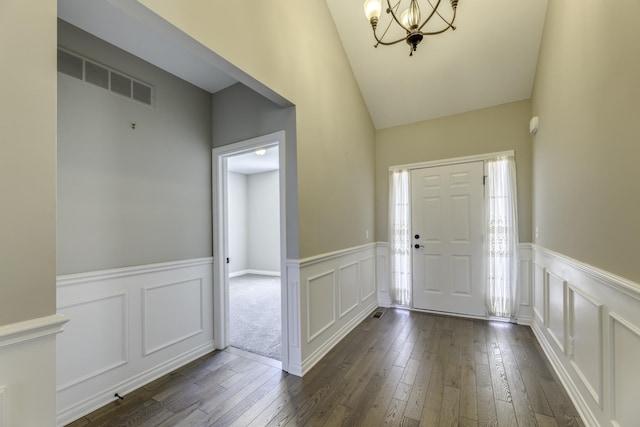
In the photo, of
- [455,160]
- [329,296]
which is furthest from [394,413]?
[455,160]

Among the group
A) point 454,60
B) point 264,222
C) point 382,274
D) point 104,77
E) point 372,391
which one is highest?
point 454,60

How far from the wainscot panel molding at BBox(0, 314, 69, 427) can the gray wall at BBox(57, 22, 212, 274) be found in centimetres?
105

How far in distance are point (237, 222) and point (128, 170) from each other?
4840 mm

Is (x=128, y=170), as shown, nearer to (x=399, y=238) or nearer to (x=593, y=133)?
(x=593, y=133)

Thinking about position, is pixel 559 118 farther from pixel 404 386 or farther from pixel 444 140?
pixel 404 386

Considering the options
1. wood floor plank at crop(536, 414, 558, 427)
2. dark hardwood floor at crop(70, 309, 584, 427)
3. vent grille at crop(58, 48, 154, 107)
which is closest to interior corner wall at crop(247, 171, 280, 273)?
dark hardwood floor at crop(70, 309, 584, 427)

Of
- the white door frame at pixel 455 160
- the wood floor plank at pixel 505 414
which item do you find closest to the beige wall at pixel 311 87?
the white door frame at pixel 455 160

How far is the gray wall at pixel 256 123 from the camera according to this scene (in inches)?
93.7

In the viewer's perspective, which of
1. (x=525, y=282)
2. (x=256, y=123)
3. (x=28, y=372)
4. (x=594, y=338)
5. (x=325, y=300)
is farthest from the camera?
(x=525, y=282)

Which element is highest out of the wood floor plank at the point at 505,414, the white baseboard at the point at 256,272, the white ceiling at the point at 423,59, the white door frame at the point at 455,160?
the white ceiling at the point at 423,59

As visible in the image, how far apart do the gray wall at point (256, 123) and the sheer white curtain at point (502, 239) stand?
266 centimetres

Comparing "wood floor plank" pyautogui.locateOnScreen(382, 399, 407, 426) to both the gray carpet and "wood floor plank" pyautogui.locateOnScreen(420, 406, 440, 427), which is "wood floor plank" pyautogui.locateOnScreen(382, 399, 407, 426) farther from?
the gray carpet

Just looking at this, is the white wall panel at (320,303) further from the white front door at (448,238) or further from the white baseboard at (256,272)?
the white baseboard at (256,272)

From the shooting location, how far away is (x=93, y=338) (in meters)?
1.96
